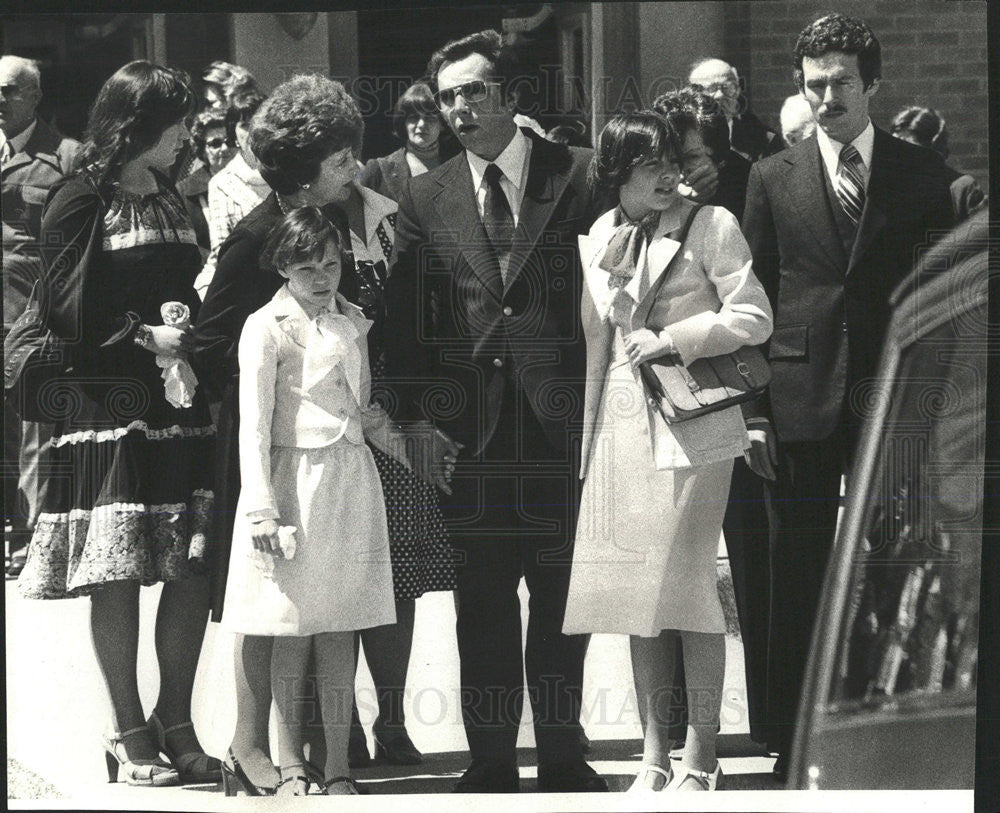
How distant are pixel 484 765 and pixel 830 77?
2.31 metres

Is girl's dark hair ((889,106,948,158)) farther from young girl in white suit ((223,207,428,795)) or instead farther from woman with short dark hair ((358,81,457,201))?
young girl in white suit ((223,207,428,795))

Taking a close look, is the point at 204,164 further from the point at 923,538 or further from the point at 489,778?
the point at 923,538

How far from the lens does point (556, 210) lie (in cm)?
511

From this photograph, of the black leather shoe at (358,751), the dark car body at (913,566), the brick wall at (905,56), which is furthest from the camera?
the black leather shoe at (358,751)

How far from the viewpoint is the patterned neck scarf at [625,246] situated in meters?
5.09

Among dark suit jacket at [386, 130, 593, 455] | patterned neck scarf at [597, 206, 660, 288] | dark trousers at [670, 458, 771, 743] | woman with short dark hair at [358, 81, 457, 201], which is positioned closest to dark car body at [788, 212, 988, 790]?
dark trousers at [670, 458, 771, 743]

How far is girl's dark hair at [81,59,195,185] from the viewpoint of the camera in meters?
5.16

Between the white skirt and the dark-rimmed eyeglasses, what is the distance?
1049mm

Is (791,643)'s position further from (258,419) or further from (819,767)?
(258,419)

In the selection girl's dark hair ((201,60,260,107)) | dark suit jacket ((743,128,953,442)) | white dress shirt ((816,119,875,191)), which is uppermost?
girl's dark hair ((201,60,260,107))

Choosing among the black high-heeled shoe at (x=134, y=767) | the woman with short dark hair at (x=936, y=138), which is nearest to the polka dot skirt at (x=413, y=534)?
the black high-heeled shoe at (x=134, y=767)

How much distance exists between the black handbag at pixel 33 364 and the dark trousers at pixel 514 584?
4.14 feet

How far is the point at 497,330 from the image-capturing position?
5.13 meters

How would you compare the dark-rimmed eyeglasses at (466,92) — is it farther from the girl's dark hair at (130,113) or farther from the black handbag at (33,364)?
the black handbag at (33,364)
